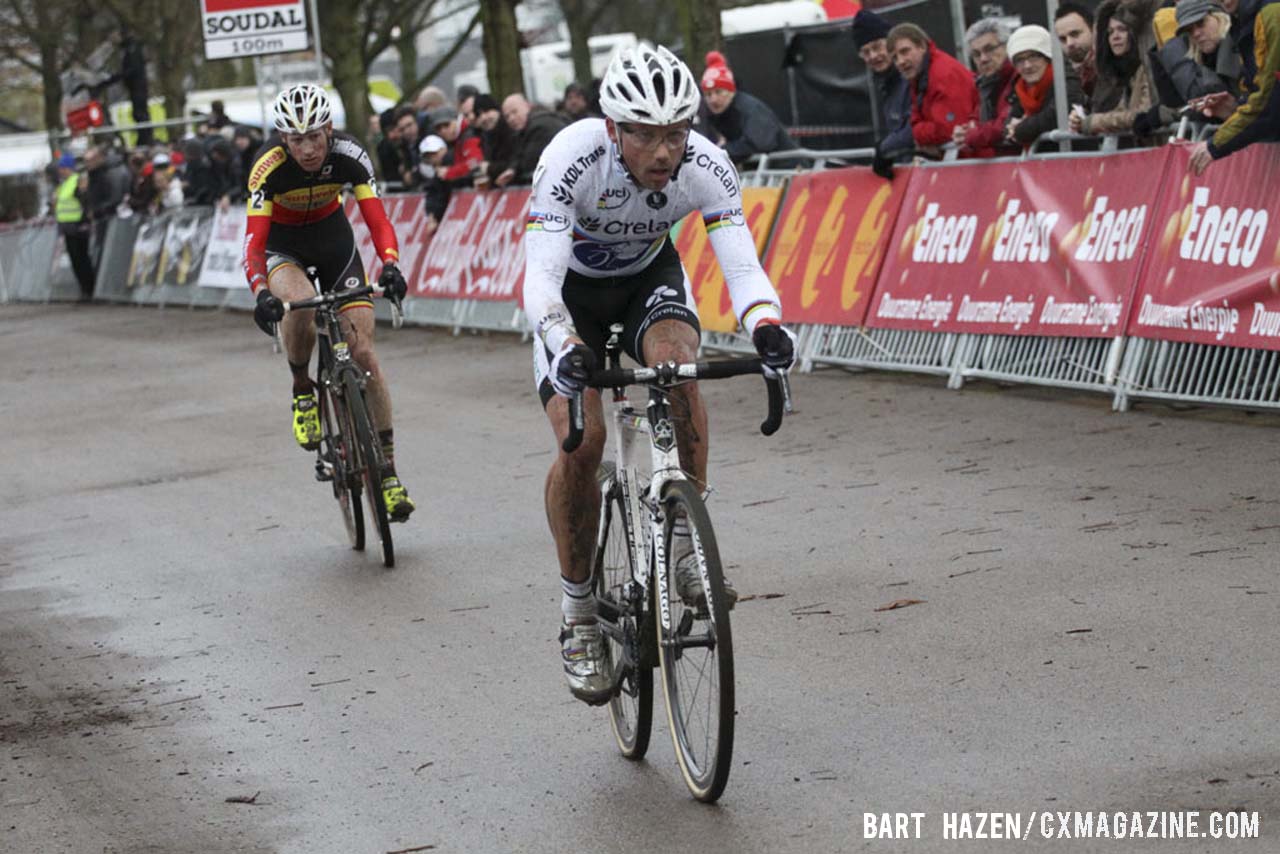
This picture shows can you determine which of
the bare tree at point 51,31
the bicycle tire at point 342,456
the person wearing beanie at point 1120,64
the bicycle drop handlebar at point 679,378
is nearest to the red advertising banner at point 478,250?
the person wearing beanie at point 1120,64

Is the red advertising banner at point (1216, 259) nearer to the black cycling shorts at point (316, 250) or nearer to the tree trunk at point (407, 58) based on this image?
the black cycling shorts at point (316, 250)

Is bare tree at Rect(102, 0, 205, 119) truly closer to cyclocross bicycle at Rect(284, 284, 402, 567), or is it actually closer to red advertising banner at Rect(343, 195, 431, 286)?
red advertising banner at Rect(343, 195, 431, 286)

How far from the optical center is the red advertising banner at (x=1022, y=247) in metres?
11.4

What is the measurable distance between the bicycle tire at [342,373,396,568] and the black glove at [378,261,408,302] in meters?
0.46

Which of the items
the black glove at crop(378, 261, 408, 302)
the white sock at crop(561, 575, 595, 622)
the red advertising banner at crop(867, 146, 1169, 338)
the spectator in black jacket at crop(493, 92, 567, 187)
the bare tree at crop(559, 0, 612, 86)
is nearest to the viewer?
the white sock at crop(561, 575, 595, 622)

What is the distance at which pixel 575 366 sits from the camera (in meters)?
5.18

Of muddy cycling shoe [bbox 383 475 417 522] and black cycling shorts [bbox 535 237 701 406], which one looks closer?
black cycling shorts [bbox 535 237 701 406]

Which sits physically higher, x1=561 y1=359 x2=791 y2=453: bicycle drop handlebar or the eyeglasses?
the eyeglasses

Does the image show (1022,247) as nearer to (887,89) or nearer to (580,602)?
(887,89)

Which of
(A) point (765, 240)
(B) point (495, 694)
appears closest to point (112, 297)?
(A) point (765, 240)

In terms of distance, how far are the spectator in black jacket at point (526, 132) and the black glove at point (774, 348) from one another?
13.1 m

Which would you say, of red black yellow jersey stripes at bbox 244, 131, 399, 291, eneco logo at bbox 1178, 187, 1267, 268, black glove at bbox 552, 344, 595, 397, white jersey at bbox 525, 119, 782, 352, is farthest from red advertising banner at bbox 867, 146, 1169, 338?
black glove at bbox 552, 344, 595, 397

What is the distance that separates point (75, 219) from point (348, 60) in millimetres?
5180

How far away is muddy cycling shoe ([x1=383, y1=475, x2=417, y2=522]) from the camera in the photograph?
30.7 feet
